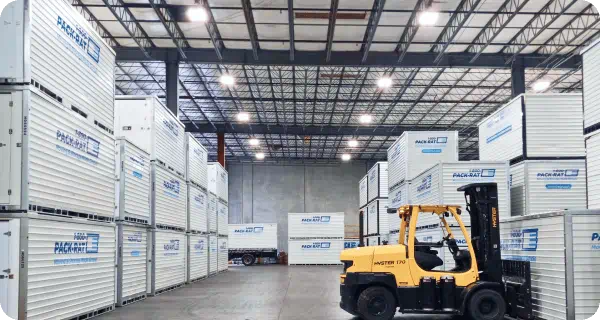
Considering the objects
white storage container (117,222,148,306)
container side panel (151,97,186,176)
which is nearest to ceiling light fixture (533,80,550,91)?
container side panel (151,97,186,176)

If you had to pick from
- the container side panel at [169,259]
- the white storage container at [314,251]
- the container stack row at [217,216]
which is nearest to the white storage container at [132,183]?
the container side panel at [169,259]

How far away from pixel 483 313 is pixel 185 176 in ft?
37.7

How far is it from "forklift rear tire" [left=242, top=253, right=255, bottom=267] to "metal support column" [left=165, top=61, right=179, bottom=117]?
17997 millimetres

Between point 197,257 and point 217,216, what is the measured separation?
201 inches

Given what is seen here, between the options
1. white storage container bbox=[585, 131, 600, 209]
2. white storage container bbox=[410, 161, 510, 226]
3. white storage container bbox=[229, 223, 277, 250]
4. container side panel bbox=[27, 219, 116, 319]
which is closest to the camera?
container side panel bbox=[27, 219, 116, 319]

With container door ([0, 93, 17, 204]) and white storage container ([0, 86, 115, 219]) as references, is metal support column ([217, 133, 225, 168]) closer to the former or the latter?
white storage container ([0, 86, 115, 219])

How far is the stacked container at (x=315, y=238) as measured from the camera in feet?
115

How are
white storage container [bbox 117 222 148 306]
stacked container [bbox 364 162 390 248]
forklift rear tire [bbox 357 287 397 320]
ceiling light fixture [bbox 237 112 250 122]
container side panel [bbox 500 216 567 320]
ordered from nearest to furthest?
container side panel [bbox 500 216 567 320]
forklift rear tire [bbox 357 287 397 320]
white storage container [bbox 117 222 148 306]
stacked container [bbox 364 162 390 248]
ceiling light fixture [bbox 237 112 250 122]

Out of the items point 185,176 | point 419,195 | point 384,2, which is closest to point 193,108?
point 185,176

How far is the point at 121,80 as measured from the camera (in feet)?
88.6

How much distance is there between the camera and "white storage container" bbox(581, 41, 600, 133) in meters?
8.36

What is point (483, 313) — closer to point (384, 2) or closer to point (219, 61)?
point (384, 2)

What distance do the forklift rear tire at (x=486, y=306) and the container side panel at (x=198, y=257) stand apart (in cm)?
1156

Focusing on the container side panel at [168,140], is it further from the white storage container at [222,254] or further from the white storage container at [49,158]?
the white storage container at [222,254]
